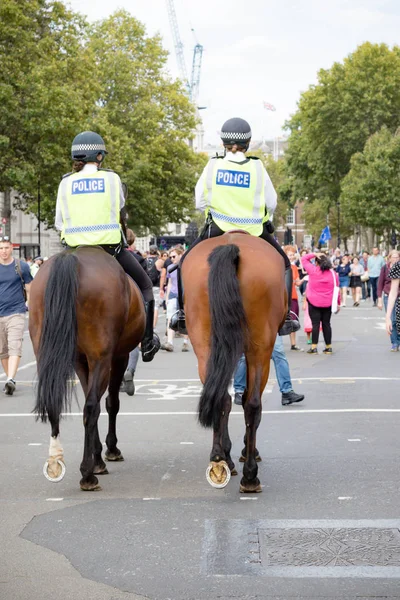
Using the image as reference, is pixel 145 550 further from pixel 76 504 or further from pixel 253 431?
pixel 253 431

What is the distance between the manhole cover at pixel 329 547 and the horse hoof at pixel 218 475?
3.26 feet

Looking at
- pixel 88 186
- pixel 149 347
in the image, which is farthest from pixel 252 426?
pixel 149 347

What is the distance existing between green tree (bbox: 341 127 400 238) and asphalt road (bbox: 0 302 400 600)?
190 ft

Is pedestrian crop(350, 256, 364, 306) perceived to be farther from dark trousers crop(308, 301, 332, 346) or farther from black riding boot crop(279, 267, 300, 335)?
black riding boot crop(279, 267, 300, 335)

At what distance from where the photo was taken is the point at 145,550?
19.7 feet

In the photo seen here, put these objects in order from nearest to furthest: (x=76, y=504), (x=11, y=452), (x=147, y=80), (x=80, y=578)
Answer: (x=80, y=578)
(x=76, y=504)
(x=11, y=452)
(x=147, y=80)

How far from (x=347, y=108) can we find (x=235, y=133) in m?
68.1

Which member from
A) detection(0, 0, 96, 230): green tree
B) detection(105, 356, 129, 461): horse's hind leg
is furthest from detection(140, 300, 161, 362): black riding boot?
detection(0, 0, 96, 230): green tree

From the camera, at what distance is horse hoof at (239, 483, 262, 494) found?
7516 mm

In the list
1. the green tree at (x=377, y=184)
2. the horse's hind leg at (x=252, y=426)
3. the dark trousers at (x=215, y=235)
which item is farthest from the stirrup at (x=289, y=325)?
the green tree at (x=377, y=184)

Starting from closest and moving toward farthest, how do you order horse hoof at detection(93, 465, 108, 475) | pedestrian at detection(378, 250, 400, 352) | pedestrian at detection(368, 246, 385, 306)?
horse hoof at detection(93, 465, 108, 475) → pedestrian at detection(378, 250, 400, 352) → pedestrian at detection(368, 246, 385, 306)

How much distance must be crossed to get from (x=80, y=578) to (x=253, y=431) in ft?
7.88

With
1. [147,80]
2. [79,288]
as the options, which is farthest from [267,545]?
[147,80]

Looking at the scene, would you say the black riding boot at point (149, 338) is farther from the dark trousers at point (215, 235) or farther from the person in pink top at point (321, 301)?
the person in pink top at point (321, 301)
